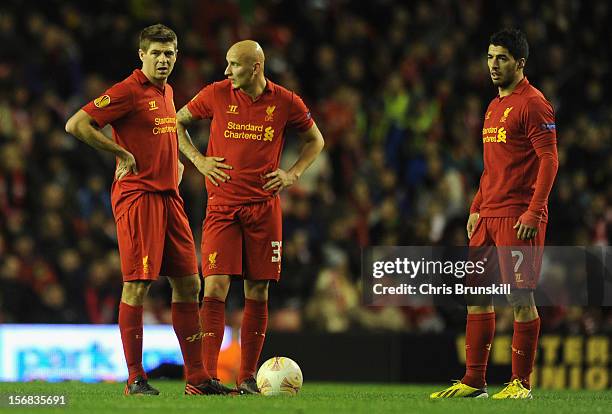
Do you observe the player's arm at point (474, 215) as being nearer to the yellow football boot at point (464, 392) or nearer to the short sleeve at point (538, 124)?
the short sleeve at point (538, 124)

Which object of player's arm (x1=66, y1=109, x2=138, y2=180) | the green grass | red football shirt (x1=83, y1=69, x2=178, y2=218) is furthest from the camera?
red football shirt (x1=83, y1=69, x2=178, y2=218)

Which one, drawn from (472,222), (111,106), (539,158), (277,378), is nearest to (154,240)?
(111,106)

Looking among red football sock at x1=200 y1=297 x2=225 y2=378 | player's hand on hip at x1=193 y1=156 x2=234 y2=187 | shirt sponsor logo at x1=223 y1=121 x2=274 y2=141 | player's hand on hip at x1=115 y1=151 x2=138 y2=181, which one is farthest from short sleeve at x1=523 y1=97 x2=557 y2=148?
player's hand on hip at x1=115 y1=151 x2=138 y2=181

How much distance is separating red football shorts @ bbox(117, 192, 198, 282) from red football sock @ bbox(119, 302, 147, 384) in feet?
0.72

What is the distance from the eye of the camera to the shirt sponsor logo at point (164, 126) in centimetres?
901

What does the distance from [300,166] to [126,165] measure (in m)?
1.40

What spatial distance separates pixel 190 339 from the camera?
9070 mm

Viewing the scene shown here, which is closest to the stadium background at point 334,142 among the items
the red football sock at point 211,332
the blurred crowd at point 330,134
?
the blurred crowd at point 330,134

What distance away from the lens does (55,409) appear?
309 inches

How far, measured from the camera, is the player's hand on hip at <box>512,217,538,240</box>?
8.97 m

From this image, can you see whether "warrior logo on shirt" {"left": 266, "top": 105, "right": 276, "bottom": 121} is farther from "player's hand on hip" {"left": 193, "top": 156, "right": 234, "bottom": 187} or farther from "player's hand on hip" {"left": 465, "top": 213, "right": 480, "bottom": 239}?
"player's hand on hip" {"left": 465, "top": 213, "right": 480, "bottom": 239}

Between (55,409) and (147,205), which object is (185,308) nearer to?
(147,205)

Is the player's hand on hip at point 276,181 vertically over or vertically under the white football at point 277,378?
over

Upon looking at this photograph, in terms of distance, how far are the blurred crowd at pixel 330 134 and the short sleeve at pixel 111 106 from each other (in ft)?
19.9
